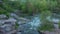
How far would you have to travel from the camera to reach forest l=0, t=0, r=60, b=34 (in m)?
3.18

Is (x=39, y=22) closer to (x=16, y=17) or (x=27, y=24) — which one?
(x=27, y=24)

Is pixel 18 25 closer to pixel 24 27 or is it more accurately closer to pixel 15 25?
pixel 15 25

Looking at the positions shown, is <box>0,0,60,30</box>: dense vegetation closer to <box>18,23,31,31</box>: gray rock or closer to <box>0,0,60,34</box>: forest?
<box>0,0,60,34</box>: forest

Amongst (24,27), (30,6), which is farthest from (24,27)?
(30,6)

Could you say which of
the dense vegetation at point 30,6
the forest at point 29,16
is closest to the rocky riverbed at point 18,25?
the forest at point 29,16

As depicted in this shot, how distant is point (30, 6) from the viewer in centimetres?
388

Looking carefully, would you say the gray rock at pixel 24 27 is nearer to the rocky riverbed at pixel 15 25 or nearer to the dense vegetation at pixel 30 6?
the rocky riverbed at pixel 15 25

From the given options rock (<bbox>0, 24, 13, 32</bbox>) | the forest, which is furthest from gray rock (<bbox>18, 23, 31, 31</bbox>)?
rock (<bbox>0, 24, 13, 32</bbox>)

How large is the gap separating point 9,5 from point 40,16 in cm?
99

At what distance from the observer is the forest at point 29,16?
3182 mm

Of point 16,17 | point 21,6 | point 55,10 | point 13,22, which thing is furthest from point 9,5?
point 55,10

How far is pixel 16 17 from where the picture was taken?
12.1ft

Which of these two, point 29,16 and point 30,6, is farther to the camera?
point 30,6

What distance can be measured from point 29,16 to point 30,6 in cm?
26
